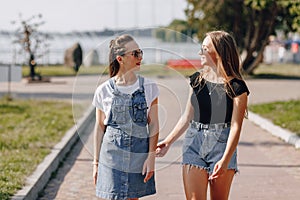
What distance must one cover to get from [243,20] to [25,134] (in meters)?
27.8

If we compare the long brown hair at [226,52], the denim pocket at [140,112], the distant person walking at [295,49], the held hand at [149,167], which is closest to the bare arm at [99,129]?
the denim pocket at [140,112]

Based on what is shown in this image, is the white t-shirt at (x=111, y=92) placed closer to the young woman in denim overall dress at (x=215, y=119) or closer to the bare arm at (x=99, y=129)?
the bare arm at (x=99, y=129)

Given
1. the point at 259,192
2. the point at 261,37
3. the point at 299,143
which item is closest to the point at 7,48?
the point at 261,37

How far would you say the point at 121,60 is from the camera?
214 inches

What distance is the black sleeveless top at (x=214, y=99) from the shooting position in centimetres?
545

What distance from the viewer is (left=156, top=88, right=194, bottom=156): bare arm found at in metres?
5.62

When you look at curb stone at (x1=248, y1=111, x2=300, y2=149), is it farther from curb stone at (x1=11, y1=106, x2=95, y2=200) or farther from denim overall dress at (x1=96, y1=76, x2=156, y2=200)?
denim overall dress at (x1=96, y1=76, x2=156, y2=200)

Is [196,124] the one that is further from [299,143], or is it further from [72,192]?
[299,143]

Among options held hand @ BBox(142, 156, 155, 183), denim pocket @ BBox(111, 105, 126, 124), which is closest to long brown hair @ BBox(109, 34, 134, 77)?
denim pocket @ BBox(111, 105, 126, 124)

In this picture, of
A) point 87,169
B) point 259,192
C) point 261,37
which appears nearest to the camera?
point 259,192

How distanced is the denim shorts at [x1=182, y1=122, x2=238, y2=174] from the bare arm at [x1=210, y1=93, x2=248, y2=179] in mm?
84

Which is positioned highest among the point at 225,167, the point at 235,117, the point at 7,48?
the point at 235,117

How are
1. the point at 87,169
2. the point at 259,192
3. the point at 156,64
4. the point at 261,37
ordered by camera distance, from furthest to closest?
the point at 261,37
the point at 87,169
the point at 259,192
the point at 156,64

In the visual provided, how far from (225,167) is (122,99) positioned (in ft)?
2.97
